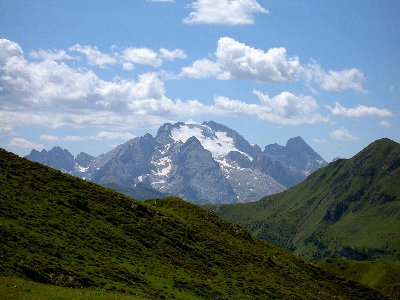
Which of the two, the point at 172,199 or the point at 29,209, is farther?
the point at 172,199

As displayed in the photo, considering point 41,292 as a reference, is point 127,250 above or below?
above

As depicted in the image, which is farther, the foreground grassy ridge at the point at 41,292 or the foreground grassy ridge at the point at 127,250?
the foreground grassy ridge at the point at 127,250

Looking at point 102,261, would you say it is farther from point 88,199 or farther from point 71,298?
point 88,199

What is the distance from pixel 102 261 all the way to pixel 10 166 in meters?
29.1

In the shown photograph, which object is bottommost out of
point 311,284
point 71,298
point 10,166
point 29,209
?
point 311,284

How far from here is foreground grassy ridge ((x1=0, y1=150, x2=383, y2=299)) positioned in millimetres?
51562

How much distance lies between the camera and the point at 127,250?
214 ft

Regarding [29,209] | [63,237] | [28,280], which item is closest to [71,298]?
[28,280]

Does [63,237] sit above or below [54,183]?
below

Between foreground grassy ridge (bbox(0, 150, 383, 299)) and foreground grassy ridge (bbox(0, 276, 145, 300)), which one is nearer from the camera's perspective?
foreground grassy ridge (bbox(0, 276, 145, 300))

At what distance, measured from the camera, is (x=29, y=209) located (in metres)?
61.8

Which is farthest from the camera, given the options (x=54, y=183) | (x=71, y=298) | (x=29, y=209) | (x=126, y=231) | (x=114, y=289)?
(x=54, y=183)

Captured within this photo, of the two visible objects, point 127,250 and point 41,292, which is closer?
point 41,292

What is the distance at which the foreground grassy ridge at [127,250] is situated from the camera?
169ft
